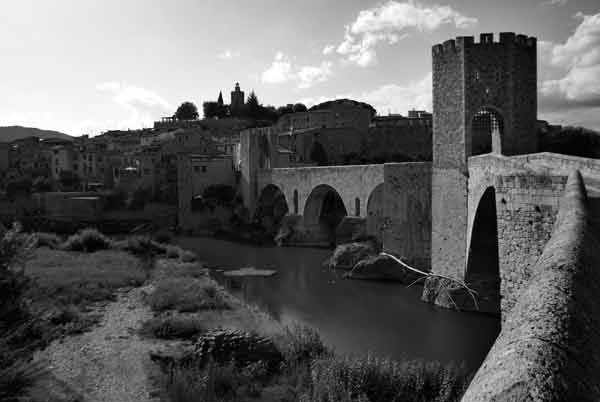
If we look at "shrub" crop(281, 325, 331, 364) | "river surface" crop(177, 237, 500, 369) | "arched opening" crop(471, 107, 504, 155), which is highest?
"arched opening" crop(471, 107, 504, 155)

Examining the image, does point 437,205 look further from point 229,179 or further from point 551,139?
point 229,179

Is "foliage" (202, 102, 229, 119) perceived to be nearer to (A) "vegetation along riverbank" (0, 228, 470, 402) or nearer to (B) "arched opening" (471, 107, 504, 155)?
(B) "arched opening" (471, 107, 504, 155)

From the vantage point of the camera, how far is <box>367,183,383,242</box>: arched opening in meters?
19.2

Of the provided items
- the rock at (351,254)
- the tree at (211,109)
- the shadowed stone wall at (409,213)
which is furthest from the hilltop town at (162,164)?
the tree at (211,109)

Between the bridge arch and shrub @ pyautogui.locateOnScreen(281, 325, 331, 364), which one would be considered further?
the bridge arch

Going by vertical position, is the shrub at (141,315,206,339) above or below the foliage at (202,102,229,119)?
below

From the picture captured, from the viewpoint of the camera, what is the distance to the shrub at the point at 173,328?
9.51m

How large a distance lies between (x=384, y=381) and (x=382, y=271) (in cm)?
907

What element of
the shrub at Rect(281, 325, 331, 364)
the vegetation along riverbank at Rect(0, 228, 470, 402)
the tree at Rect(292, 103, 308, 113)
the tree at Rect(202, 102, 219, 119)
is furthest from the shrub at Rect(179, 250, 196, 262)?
the tree at Rect(202, 102, 219, 119)

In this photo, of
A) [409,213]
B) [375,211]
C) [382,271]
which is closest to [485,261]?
[409,213]

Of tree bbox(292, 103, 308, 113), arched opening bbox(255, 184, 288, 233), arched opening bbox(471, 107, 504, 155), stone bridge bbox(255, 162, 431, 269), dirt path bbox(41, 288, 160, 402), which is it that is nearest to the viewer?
dirt path bbox(41, 288, 160, 402)

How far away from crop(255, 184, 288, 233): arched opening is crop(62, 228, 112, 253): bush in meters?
9.31

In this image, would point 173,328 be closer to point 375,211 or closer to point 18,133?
point 375,211

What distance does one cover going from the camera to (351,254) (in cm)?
1794
